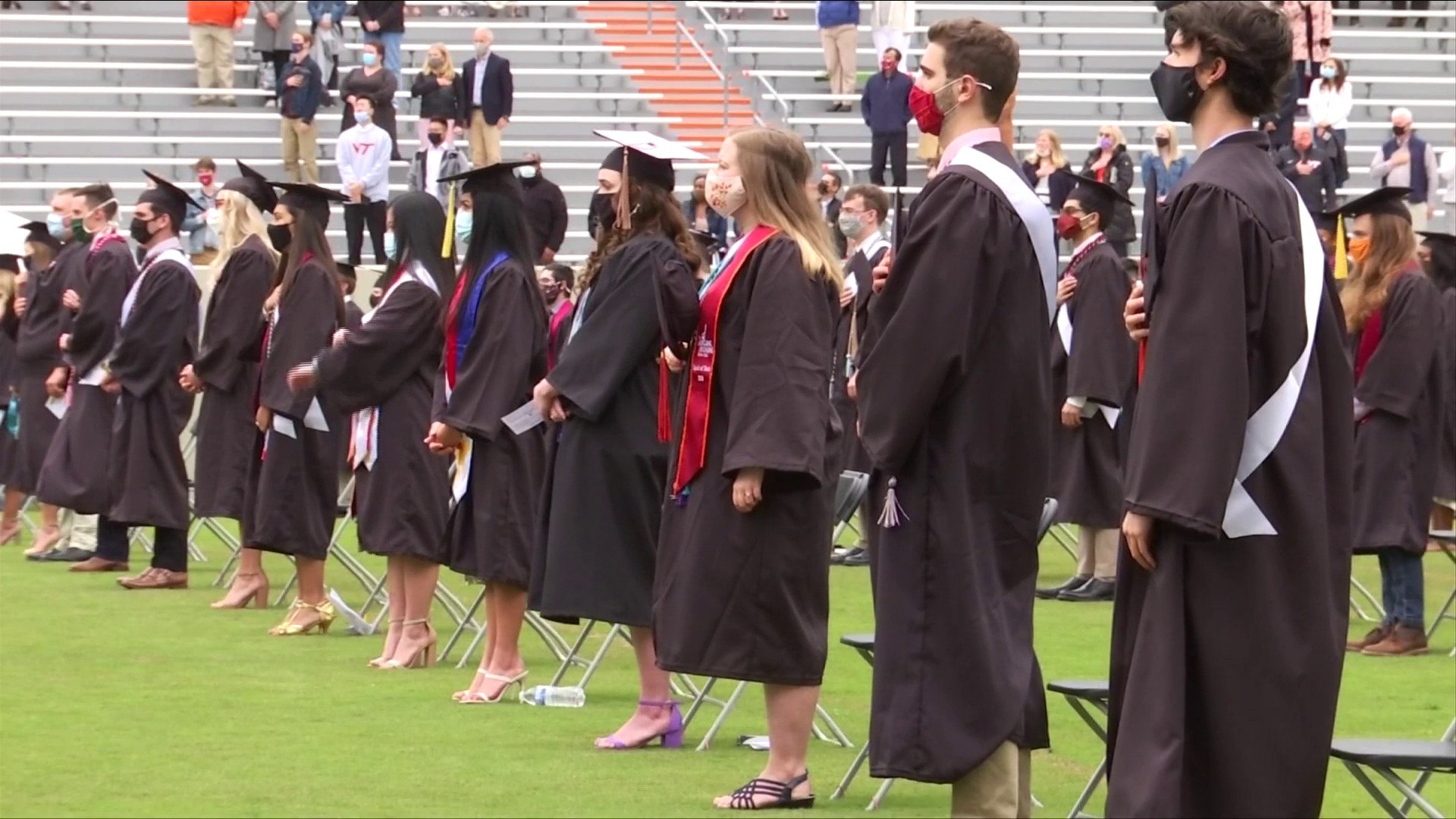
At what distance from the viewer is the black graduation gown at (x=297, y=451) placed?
1098 cm

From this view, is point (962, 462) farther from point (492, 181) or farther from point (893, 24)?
point (893, 24)

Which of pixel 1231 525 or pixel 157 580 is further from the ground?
pixel 1231 525

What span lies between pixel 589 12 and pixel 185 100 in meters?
5.17

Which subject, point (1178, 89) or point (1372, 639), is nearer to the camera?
point (1178, 89)

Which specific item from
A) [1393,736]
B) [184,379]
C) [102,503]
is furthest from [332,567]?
[1393,736]

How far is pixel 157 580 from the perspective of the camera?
1277 centimetres

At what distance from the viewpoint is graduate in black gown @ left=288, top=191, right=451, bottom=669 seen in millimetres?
9633

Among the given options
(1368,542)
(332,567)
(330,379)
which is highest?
(330,379)

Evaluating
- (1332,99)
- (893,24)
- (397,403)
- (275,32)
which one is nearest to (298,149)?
(275,32)

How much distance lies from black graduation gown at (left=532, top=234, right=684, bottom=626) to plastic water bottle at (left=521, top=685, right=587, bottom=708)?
0.91 metres

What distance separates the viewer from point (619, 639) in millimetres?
11555

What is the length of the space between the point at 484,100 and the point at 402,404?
1374cm

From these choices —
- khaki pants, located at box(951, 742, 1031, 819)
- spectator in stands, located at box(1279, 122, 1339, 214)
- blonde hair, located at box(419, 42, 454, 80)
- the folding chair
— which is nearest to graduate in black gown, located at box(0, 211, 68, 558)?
blonde hair, located at box(419, 42, 454, 80)

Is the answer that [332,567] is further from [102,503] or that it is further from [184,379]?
[184,379]
